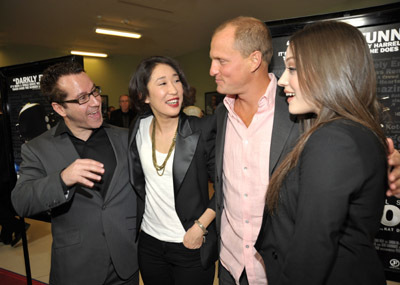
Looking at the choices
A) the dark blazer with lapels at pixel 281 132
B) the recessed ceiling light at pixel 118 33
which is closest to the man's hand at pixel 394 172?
the dark blazer with lapels at pixel 281 132

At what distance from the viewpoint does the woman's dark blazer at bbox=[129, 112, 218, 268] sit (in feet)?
5.67

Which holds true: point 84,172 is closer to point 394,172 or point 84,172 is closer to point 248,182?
point 248,182

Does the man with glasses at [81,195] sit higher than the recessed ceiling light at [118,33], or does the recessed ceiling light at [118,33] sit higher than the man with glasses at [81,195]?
the recessed ceiling light at [118,33]

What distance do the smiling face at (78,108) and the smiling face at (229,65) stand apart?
83cm

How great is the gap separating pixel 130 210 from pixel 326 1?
20.6ft

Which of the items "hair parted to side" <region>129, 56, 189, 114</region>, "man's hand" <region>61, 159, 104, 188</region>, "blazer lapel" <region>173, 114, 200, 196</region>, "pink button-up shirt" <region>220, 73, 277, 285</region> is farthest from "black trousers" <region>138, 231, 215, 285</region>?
"hair parted to side" <region>129, 56, 189, 114</region>

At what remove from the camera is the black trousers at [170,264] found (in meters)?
1.71

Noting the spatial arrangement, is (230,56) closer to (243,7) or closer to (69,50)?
(243,7)

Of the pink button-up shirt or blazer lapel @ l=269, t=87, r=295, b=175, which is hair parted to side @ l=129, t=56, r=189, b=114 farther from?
blazer lapel @ l=269, t=87, r=295, b=175

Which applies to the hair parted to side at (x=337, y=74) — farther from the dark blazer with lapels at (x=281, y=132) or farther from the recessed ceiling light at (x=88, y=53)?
the recessed ceiling light at (x=88, y=53)

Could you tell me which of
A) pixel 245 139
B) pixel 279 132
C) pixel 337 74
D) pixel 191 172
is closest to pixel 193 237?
pixel 191 172

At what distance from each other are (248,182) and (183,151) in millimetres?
474

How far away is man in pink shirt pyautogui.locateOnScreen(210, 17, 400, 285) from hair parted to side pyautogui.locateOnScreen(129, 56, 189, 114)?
38cm

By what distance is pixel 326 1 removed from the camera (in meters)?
6.10
